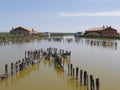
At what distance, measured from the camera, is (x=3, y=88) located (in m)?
20.3

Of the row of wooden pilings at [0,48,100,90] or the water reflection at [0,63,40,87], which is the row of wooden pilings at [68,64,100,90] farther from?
the water reflection at [0,63,40,87]

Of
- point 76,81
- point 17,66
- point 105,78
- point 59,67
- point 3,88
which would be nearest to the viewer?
point 3,88

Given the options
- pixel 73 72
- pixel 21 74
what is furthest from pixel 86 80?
pixel 21 74

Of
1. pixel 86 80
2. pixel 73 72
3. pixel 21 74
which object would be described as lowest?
pixel 21 74

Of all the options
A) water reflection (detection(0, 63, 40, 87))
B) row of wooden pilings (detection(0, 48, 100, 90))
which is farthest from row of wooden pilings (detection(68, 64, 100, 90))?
water reflection (detection(0, 63, 40, 87))

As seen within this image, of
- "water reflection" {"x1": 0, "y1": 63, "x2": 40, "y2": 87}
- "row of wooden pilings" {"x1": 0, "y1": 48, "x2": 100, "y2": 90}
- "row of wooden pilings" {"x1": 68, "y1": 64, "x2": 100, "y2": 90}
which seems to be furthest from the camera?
"water reflection" {"x1": 0, "y1": 63, "x2": 40, "y2": 87}

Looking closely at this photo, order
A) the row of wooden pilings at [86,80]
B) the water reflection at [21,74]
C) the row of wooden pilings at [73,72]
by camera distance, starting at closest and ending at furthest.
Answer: the row of wooden pilings at [86,80] < the row of wooden pilings at [73,72] < the water reflection at [21,74]

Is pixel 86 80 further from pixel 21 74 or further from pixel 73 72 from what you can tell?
pixel 21 74

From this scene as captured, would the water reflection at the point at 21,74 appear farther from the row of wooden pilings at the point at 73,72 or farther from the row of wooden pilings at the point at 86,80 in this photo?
the row of wooden pilings at the point at 86,80

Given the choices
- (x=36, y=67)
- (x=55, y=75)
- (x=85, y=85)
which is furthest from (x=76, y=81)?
(x=36, y=67)

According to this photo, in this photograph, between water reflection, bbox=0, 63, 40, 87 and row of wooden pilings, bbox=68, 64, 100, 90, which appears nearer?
row of wooden pilings, bbox=68, 64, 100, 90

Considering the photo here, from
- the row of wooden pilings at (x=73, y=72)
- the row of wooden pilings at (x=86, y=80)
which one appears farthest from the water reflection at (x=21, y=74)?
the row of wooden pilings at (x=86, y=80)

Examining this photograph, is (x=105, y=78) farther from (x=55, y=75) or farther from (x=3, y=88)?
(x=3, y=88)

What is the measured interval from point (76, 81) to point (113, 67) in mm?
8298
